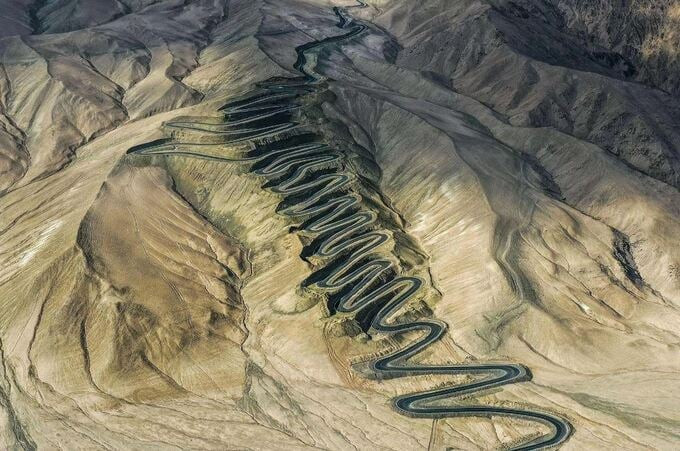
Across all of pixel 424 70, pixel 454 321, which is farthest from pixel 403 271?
pixel 424 70

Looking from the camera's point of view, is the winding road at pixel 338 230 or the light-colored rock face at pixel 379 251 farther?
the winding road at pixel 338 230

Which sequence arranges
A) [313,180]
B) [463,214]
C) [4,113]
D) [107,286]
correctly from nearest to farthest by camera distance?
[107,286], [463,214], [313,180], [4,113]

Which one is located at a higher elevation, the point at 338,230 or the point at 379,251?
the point at 379,251

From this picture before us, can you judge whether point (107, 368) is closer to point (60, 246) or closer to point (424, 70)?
point (60, 246)

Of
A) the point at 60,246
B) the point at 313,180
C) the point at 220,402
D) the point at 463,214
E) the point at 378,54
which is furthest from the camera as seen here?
the point at 378,54

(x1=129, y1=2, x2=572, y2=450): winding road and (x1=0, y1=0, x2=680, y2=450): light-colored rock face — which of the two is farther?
(x1=129, y1=2, x2=572, y2=450): winding road
